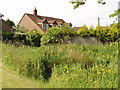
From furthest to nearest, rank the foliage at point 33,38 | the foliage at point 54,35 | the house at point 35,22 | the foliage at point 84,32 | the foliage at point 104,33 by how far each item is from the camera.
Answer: the house at point 35,22, the foliage at point 33,38, the foliage at point 84,32, the foliage at point 104,33, the foliage at point 54,35

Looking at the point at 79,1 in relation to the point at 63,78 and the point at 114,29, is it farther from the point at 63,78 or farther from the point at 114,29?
the point at 63,78

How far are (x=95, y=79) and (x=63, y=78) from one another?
3.75 feet

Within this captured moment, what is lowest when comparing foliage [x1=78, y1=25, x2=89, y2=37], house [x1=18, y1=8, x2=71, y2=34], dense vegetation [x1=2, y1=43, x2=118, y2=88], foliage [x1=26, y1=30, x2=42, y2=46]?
dense vegetation [x1=2, y1=43, x2=118, y2=88]

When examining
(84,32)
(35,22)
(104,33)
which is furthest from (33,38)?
(35,22)

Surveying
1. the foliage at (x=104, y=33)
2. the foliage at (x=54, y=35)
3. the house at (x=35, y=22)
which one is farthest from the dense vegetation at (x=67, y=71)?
the house at (x=35, y=22)

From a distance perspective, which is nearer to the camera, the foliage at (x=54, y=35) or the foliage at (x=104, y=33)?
the foliage at (x=54, y=35)

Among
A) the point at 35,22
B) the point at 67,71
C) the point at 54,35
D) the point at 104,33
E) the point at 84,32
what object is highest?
the point at 35,22

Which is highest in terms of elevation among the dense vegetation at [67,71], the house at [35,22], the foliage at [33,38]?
the house at [35,22]

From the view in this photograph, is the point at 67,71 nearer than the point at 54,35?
Result: Yes

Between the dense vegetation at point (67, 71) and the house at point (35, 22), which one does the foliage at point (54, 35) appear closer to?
the dense vegetation at point (67, 71)

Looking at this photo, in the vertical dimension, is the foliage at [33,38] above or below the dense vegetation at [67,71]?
above

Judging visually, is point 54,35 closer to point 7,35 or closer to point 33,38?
point 33,38

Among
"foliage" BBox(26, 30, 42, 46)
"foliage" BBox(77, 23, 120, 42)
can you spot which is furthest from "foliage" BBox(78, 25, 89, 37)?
"foliage" BBox(26, 30, 42, 46)

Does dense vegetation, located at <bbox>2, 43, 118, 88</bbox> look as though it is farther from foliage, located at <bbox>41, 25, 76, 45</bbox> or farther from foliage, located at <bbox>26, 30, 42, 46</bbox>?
foliage, located at <bbox>26, 30, 42, 46</bbox>
